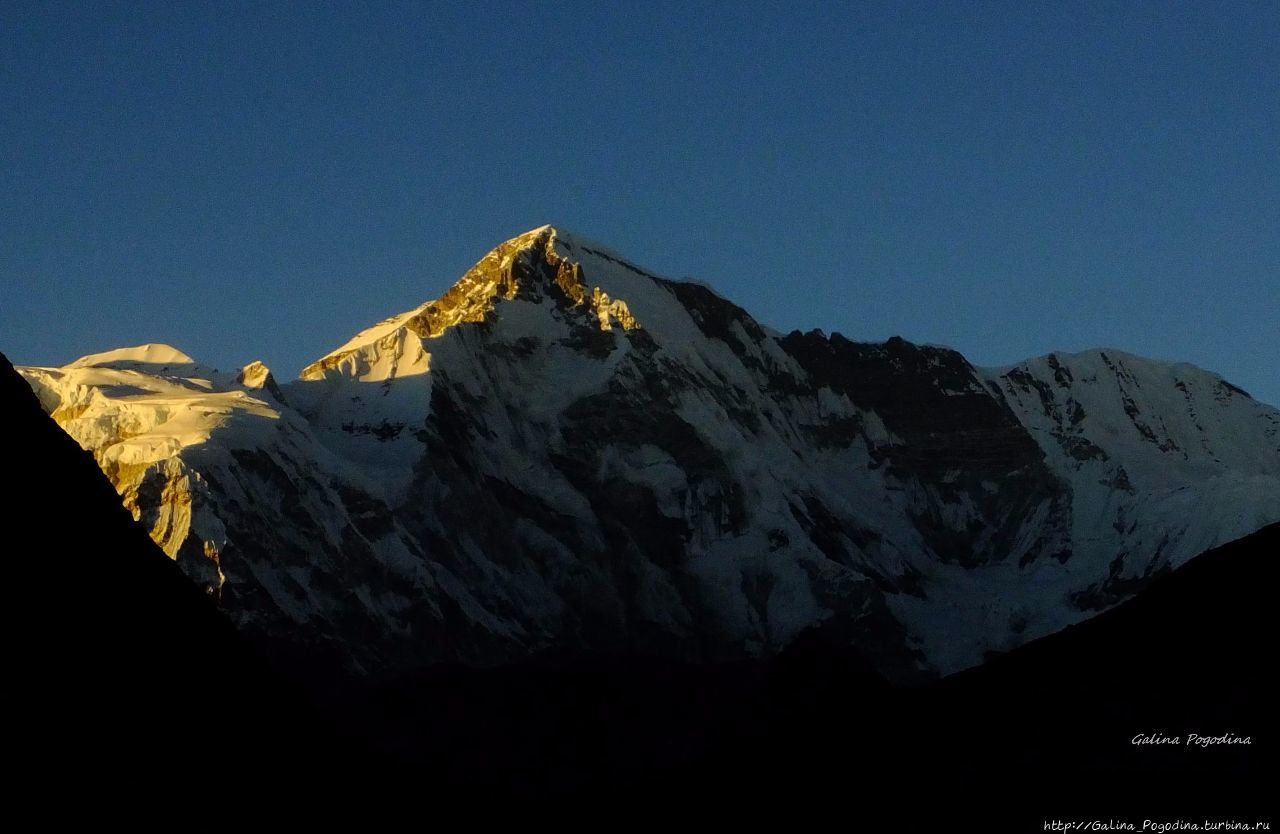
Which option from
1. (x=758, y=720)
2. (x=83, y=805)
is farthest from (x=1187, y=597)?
(x=758, y=720)

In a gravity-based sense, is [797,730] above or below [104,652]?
below

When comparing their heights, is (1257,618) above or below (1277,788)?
above

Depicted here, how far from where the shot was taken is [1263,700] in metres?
57.8

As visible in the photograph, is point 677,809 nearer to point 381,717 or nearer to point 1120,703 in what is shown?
point 1120,703

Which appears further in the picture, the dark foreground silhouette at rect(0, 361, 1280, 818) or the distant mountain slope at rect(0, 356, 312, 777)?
the dark foreground silhouette at rect(0, 361, 1280, 818)

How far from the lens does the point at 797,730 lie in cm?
7844

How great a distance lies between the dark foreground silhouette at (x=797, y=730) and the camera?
52.0m

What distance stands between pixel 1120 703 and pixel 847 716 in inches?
636

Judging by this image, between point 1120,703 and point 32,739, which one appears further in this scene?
point 1120,703

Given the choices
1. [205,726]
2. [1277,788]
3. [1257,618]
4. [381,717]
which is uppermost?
[381,717]

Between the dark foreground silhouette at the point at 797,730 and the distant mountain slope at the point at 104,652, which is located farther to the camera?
the dark foreground silhouette at the point at 797,730

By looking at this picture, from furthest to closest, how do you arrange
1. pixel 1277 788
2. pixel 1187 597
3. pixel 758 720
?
1. pixel 758 720
2. pixel 1187 597
3. pixel 1277 788

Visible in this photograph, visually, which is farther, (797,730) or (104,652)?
(797,730)

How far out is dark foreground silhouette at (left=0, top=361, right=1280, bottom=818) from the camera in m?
52.0
